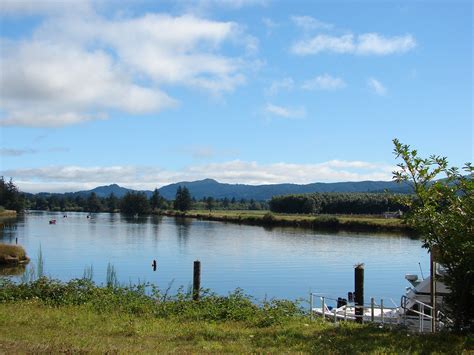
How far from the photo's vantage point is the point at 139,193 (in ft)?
655

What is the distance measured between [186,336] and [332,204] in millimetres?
155574

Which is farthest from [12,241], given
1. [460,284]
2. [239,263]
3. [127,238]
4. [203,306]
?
[460,284]

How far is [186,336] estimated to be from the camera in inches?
497

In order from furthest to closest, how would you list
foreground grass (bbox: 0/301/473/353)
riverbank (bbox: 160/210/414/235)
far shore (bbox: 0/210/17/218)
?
far shore (bbox: 0/210/17/218) < riverbank (bbox: 160/210/414/235) < foreground grass (bbox: 0/301/473/353)

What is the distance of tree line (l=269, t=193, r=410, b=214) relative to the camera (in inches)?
6093

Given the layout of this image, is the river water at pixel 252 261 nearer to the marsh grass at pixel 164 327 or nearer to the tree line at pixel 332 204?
the marsh grass at pixel 164 327

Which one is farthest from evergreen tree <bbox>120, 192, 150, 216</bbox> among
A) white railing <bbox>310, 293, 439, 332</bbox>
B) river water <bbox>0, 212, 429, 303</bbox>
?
white railing <bbox>310, 293, 439, 332</bbox>

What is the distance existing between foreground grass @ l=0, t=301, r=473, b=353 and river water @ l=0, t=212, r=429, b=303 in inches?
690

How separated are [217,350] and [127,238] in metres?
66.6

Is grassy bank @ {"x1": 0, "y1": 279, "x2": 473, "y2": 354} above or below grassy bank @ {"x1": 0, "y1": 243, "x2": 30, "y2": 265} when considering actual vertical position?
above

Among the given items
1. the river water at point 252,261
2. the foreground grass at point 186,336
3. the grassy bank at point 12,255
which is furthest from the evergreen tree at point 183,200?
the foreground grass at point 186,336

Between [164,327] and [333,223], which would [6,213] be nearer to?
[333,223]

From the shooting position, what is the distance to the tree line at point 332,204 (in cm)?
15475

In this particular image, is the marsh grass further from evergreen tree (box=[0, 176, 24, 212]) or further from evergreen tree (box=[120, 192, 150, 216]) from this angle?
evergreen tree (box=[120, 192, 150, 216])
